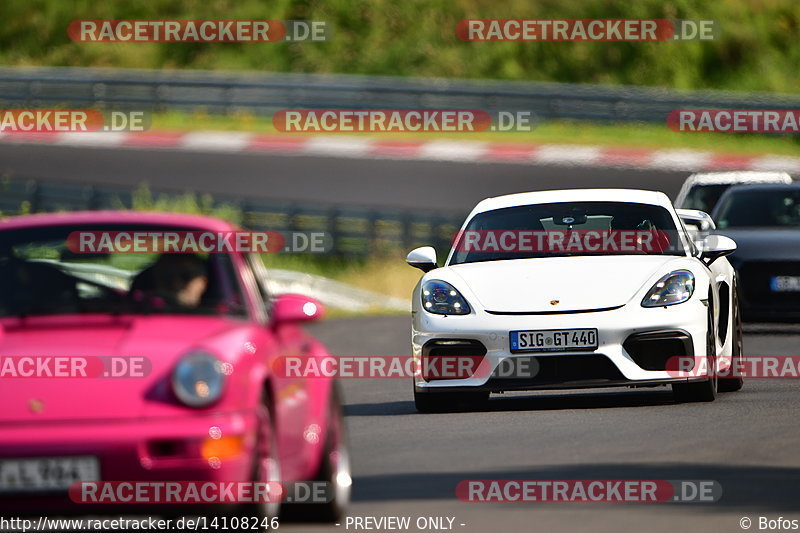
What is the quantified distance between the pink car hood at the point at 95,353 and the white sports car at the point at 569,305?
409cm

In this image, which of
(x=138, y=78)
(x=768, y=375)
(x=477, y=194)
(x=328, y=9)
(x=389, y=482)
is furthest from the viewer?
(x=328, y=9)

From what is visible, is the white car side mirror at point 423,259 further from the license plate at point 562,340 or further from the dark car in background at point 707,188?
the dark car in background at point 707,188

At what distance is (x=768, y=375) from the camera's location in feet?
43.9

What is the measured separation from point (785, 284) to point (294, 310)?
10.8 m

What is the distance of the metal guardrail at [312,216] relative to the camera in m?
26.1

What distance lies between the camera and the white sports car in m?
10.4

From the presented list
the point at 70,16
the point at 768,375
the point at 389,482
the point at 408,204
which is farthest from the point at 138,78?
the point at 389,482

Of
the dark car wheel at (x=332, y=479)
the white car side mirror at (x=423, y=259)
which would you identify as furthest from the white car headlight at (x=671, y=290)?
the dark car wheel at (x=332, y=479)

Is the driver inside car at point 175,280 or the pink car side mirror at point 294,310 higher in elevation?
the driver inside car at point 175,280

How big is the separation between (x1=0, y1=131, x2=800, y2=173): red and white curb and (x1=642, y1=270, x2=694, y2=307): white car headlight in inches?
745

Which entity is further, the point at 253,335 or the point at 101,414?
the point at 253,335

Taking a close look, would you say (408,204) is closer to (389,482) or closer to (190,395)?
(389,482)

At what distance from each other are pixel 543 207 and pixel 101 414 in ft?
19.7

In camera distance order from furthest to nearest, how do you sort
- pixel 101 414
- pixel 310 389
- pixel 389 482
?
1. pixel 389 482
2. pixel 310 389
3. pixel 101 414
